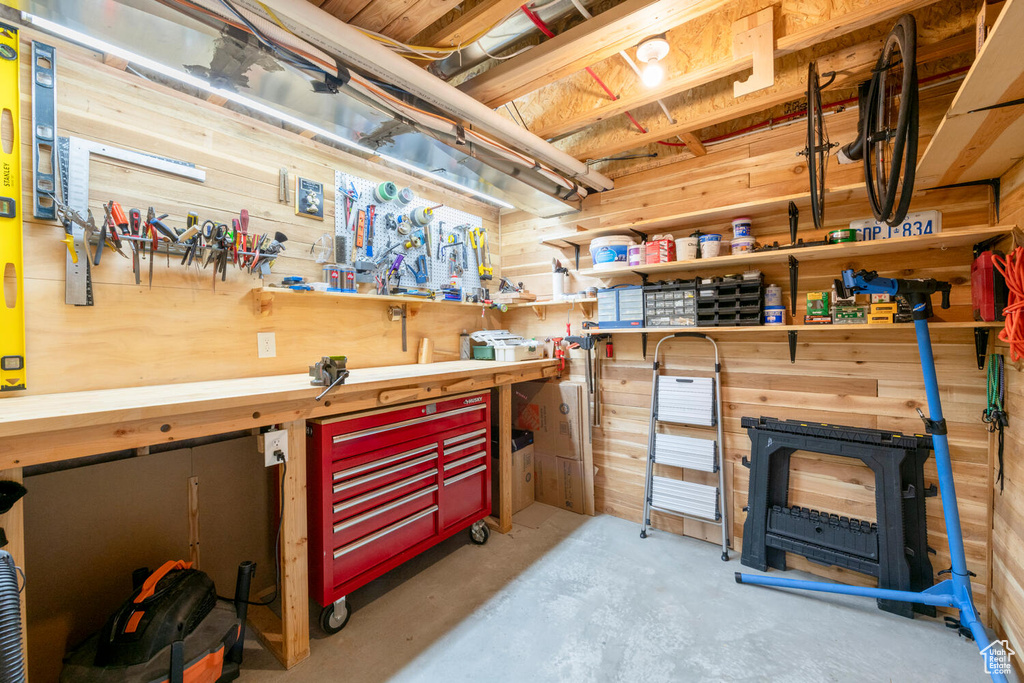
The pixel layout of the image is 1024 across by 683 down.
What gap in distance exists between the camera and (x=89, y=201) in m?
1.61

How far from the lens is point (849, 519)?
6.95 feet

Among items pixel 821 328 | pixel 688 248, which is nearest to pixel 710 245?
pixel 688 248

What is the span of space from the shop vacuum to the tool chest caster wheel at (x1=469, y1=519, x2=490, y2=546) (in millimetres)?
1240

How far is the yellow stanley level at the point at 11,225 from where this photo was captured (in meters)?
1.41

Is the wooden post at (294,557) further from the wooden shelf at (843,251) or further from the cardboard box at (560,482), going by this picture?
the wooden shelf at (843,251)

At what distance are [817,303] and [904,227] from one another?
50 cm

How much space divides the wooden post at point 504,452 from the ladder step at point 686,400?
0.99m

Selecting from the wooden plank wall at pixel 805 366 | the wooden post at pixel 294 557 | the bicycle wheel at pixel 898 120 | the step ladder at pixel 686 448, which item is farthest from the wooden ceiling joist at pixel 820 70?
the wooden post at pixel 294 557

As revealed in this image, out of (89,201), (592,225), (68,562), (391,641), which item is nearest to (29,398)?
(68,562)

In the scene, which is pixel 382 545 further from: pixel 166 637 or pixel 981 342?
pixel 981 342

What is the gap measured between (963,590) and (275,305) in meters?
3.27

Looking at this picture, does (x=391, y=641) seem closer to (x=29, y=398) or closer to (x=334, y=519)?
(x=334, y=519)

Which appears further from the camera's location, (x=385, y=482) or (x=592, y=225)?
(x=592, y=225)

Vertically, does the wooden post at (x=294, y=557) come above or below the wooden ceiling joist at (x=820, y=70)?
below
